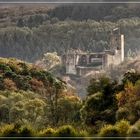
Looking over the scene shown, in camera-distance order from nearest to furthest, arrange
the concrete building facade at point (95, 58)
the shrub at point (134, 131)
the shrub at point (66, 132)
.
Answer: the shrub at point (134, 131) → the shrub at point (66, 132) → the concrete building facade at point (95, 58)

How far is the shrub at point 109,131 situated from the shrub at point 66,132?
9.0 inches

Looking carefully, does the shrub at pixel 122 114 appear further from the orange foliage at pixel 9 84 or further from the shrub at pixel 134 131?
the orange foliage at pixel 9 84

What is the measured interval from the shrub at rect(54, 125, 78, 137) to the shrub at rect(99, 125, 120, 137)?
23 centimetres

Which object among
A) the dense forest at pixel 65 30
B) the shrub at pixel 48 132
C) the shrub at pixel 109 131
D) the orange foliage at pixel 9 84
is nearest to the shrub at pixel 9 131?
the shrub at pixel 48 132

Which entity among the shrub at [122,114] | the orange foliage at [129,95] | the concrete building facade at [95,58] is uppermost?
the concrete building facade at [95,58]

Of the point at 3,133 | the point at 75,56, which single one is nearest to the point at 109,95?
the point at 75,56

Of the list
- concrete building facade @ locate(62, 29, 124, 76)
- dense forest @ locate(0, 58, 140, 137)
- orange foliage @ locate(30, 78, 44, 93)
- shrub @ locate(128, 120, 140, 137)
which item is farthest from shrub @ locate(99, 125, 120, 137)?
orange foliage @ locate(30, 78, 44, 93)

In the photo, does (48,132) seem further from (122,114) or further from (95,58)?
(95,58)

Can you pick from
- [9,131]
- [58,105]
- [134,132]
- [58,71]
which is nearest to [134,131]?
[134,132]

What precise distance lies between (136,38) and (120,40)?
5.5 inches

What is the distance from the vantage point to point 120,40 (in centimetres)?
602

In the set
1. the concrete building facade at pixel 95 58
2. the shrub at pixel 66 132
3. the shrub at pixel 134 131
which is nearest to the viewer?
the shrub at pixel 134 131

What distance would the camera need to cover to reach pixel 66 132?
589cm

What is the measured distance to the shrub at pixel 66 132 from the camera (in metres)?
5.86
